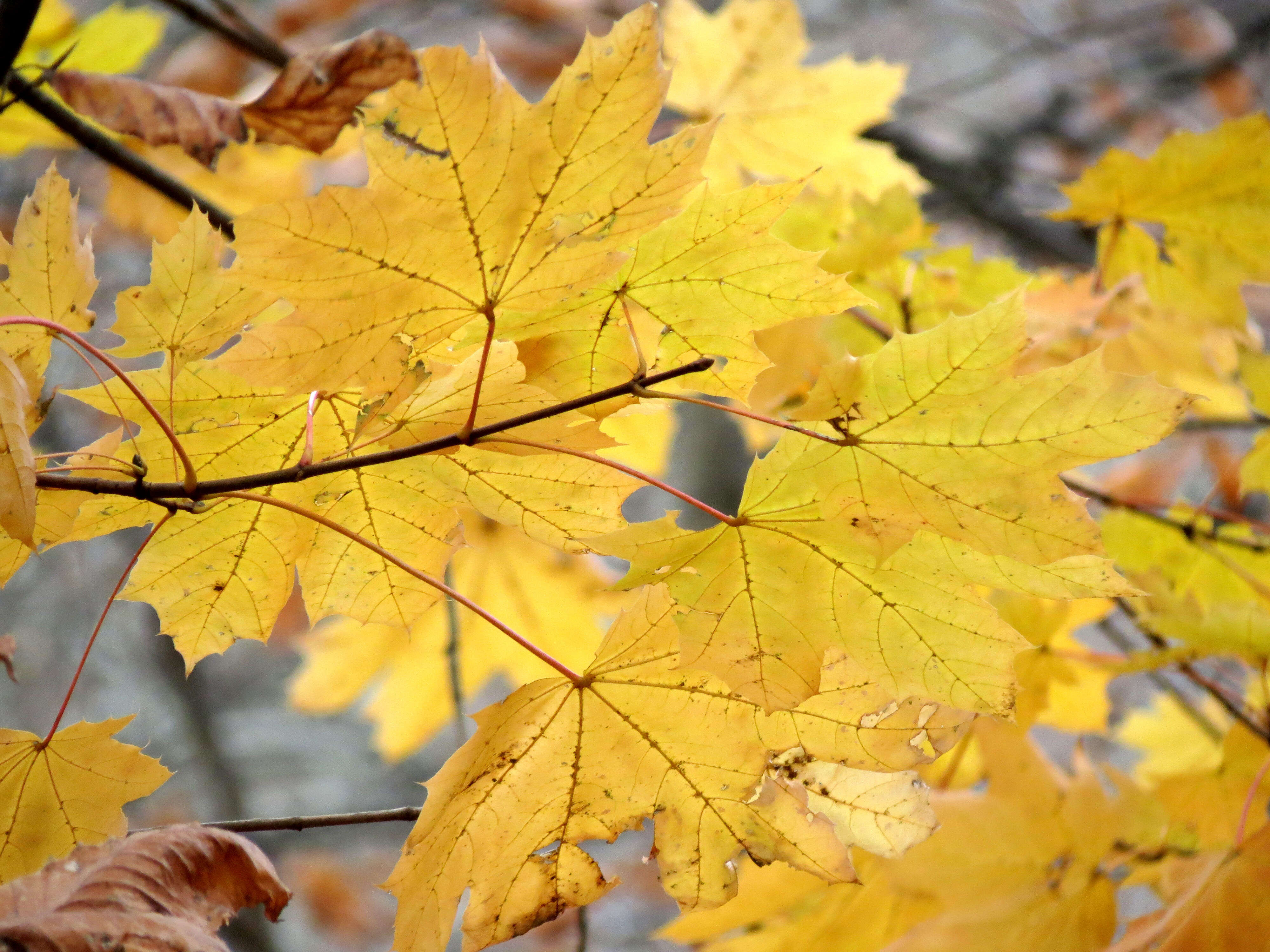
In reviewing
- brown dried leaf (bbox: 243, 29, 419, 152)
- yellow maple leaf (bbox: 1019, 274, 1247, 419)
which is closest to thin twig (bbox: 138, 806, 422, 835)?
brown dried leaf (bbox: 243, 29, 419, 152)

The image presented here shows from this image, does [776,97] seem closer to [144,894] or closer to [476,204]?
[476,204]

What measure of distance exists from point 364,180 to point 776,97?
1976mm

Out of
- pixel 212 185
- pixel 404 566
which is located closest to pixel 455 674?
pixel 404 566

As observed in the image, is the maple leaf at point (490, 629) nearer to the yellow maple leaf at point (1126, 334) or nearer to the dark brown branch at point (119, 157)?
the dark brown branch at point (119, 157)

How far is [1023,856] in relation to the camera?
779mm

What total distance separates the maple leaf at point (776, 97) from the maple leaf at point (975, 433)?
636mm

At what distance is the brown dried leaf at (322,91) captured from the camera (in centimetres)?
51

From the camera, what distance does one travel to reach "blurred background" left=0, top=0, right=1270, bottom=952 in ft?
6.63

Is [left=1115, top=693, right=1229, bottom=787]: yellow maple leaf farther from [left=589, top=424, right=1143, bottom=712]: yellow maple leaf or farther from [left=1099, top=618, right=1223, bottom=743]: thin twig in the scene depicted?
[left=589, top=424, right=1143, bottom=712]: yellow maple leaf

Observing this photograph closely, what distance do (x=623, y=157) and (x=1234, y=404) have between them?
135 cm

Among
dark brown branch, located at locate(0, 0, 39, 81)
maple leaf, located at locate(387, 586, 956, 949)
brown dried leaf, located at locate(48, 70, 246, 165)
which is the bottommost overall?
maple leaf, located at locate(387, 586, 956, 949)

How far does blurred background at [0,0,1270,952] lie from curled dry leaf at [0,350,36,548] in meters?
0.56

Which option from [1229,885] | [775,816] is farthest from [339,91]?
[1229,885]

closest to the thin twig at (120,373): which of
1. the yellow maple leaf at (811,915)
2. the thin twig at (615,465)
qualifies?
the thin twig at (615,465)
